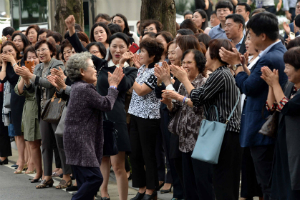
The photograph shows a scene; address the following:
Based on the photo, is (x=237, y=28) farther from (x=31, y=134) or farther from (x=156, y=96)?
(x=31, y=134)

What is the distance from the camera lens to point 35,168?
26.7ft

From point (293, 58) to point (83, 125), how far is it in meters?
2.29

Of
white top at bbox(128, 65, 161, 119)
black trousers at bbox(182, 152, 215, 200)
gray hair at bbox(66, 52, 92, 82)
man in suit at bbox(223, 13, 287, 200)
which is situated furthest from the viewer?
white top at bbox(128, 65, 161, 119)

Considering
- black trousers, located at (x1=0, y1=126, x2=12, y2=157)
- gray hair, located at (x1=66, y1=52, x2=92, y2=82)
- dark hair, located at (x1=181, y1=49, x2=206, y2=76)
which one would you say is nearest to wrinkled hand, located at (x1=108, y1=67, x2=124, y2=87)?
gray hair, located at (x1=66, y1=52, x2=92, y2=82)

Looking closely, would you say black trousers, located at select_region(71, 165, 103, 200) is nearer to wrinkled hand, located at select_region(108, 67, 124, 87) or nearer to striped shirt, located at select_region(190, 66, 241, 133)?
wrinkled hand, located at select_region(108, 67, 124, 87)

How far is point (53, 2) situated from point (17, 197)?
7229 millimetres

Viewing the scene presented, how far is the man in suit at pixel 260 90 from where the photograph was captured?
4418 millimetres

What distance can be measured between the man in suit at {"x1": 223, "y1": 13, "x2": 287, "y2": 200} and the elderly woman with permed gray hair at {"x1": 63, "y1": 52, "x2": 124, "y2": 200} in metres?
1.51

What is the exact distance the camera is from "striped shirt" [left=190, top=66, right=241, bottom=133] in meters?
4.76

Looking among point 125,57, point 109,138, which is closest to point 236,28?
point 125,57

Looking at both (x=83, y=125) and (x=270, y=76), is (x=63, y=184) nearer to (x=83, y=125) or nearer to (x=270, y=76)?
(x=83, y=125)

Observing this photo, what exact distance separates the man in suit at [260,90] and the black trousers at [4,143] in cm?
611

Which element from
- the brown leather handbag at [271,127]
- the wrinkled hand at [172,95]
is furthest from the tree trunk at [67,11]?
the brown leather handbag at [271,127]

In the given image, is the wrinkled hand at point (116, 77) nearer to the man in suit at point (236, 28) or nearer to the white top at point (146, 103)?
the white top at point (146, 103)
